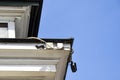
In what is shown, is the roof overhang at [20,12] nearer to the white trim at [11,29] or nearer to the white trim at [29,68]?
the white trim at [11,29]

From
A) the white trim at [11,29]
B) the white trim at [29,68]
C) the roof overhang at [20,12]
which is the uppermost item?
the roof overhang at [20,12]

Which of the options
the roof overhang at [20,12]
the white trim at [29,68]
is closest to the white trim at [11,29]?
the roof overhang at [20,12]

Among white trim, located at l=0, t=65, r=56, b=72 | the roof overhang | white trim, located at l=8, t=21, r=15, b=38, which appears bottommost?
white trim, located at l=0, t=65, r=56, b=72

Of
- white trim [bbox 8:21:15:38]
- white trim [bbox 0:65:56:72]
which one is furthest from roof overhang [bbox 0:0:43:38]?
white trim [bbox 0:65:56:72]

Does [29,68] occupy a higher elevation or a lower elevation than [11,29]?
lower

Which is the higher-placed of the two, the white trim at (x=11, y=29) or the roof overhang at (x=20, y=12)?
the roof overhang at (x=20, y=12)

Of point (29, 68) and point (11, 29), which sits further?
point (11, 29)

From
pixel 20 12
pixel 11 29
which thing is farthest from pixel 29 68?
pixel 20 12

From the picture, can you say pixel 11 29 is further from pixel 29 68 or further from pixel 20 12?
pixel 29 68

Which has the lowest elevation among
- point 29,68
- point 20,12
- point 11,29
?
point 29,68

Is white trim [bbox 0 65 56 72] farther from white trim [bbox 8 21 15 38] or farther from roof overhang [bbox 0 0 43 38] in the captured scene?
roof overhang [bbox 0 0 43 38]

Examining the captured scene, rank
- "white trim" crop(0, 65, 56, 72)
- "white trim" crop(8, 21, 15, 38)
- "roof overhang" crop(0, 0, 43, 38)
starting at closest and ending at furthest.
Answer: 1. "white trim" crop(0, 65, 56, 72)
2. "white trim" crop(8, 21, 15, 38)
3. "roof overhang" crop(0, 0, 43, 38)

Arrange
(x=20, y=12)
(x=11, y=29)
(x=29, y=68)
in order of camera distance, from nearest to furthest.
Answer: (x=29, y=68) → (x=11, y=29) → (x=20, y=12)

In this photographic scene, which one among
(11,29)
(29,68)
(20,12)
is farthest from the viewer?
(20,12)
